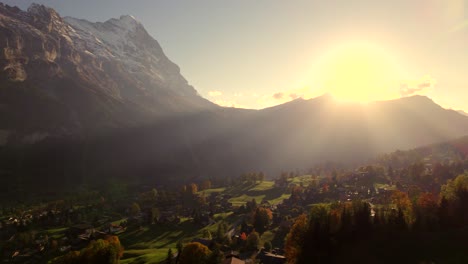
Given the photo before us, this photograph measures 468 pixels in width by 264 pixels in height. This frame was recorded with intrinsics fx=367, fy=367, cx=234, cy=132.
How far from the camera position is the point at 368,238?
10338 centimetres

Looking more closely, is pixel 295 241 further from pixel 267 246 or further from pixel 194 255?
pixel 194 255

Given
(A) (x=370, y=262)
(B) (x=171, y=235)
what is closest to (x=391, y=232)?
(A) (x=370, y=262)

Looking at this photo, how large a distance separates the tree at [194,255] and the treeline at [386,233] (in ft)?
80.7

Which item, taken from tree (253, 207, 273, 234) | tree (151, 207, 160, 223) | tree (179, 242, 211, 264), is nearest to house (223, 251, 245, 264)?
tree (179, 242, 211, 264)

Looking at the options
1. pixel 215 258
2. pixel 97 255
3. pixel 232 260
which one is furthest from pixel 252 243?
pixel 97 255

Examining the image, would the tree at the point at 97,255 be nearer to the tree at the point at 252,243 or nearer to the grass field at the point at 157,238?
the grass field at the point at 157,238

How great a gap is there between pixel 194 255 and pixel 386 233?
56.0m

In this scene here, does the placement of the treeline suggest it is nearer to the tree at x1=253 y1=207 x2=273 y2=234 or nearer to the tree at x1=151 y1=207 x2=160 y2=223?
the tree at x1=253 y1=207 x2=273 y2=234

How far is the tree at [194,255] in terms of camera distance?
109m

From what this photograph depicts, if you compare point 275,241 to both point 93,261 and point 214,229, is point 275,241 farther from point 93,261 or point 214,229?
point 93,261

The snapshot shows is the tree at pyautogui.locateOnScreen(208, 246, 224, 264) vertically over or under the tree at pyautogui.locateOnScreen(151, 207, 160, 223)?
under

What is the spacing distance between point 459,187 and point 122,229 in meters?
143

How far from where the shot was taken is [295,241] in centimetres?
11038

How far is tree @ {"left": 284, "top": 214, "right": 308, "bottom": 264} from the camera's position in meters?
103
